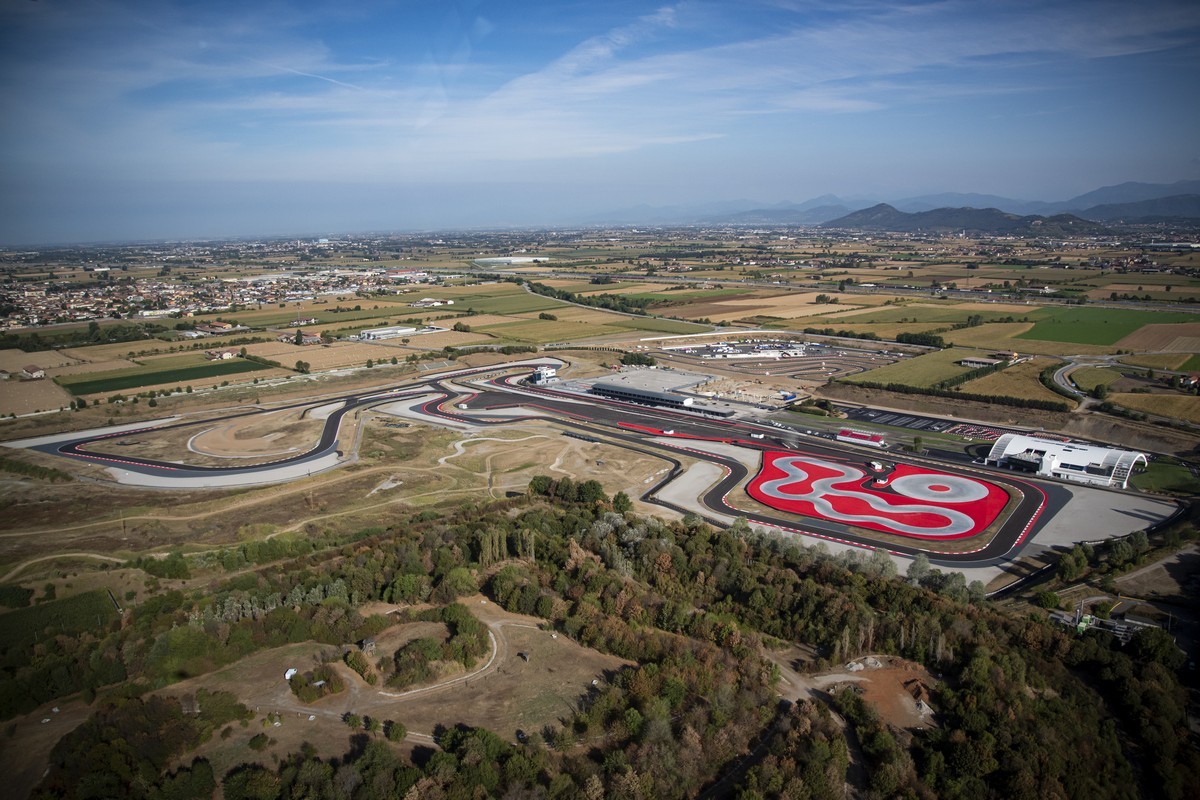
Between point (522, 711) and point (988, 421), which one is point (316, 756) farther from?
point (988, 421)

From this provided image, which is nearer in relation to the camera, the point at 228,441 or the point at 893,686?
the point at 893,686

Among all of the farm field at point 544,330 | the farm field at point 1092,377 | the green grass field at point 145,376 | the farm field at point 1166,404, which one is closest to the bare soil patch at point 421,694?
the farm field at point 1166,404

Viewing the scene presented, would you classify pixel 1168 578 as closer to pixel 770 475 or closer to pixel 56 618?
pixel 770 475

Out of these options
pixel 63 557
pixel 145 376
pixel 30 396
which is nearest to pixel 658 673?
pixel 63 557

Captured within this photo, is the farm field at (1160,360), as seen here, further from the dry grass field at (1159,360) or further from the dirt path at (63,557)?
the dirt path at (63,557)

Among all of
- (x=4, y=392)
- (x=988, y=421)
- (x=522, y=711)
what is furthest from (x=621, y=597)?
(x=4, y=392)

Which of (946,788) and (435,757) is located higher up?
A: (435,757)
